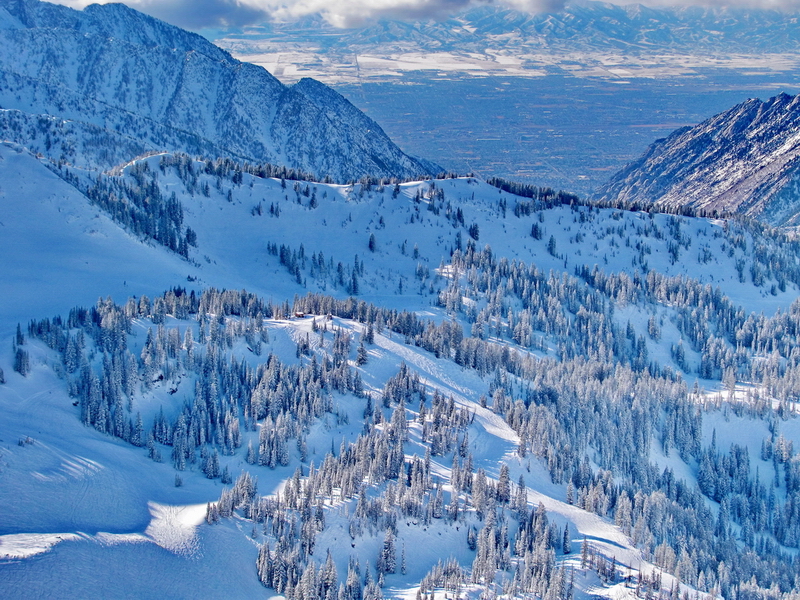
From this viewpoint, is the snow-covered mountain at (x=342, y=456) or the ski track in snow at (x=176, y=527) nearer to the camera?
the ski track in snow at (x=176, y=527)

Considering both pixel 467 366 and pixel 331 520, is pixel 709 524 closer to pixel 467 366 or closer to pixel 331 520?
pixel 467 366

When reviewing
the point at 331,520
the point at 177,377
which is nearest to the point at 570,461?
the point at 331,520

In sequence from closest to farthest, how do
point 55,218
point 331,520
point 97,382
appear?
point 331,520 → point 97,382 → point 55,218

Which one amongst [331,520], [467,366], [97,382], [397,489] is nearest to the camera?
[331,520]

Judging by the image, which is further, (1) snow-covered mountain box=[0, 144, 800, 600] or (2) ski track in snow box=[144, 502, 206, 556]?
(1) snow-covered mountain box=[0, 144, 800, 600]

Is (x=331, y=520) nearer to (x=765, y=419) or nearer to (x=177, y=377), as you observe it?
(x=177, y=377)

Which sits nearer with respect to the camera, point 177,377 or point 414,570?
point 414,570

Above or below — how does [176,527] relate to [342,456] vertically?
below

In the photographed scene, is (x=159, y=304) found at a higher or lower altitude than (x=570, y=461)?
higher

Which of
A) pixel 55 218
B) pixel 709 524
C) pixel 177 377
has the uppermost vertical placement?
pixel 55 218

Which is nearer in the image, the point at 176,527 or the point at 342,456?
the point at 176,527
